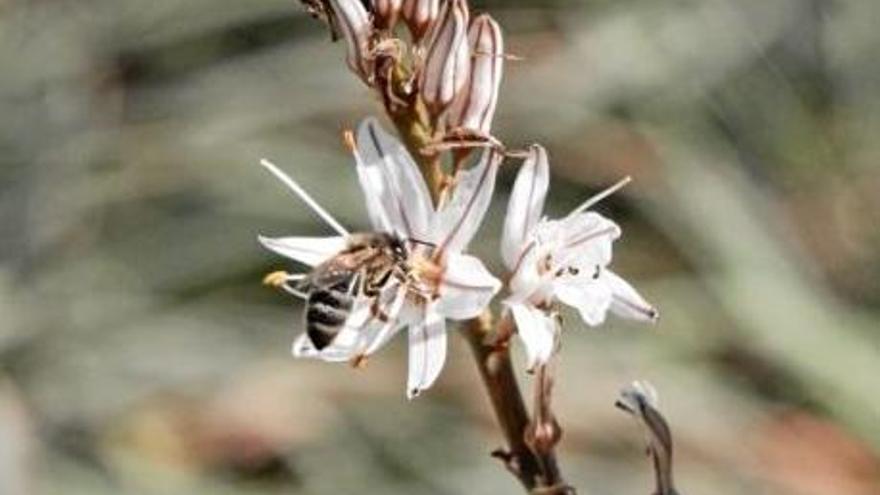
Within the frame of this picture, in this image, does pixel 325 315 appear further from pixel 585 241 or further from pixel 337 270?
pixel 585 241

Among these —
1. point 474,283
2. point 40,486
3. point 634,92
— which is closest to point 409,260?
point 474,283

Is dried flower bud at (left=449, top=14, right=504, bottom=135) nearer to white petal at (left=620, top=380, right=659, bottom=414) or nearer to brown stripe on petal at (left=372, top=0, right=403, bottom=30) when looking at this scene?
brown stripe on petal at (left=372, top=0, right=403, bottom=30)

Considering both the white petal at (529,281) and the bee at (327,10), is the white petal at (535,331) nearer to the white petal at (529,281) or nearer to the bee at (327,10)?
the white petal at (529,281)

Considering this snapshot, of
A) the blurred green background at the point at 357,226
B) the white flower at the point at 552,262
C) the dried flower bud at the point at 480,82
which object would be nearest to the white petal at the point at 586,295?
the white flower at the point at 552,262

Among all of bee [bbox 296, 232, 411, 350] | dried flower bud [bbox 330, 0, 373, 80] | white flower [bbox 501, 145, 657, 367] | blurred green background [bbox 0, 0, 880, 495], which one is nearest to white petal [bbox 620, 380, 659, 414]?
white flower [bbox 501, 145, 657, 367]

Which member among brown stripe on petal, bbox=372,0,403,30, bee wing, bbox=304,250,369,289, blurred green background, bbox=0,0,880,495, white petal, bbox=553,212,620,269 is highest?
brown stripe on petal, bbox=372,0,403,30

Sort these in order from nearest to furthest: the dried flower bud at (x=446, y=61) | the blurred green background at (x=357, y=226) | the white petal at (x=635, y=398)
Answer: the dried flower bud at (x=446, y=61)
the white petal at (x=635, y=398)
the blurred green background at (x=357, y=226)
